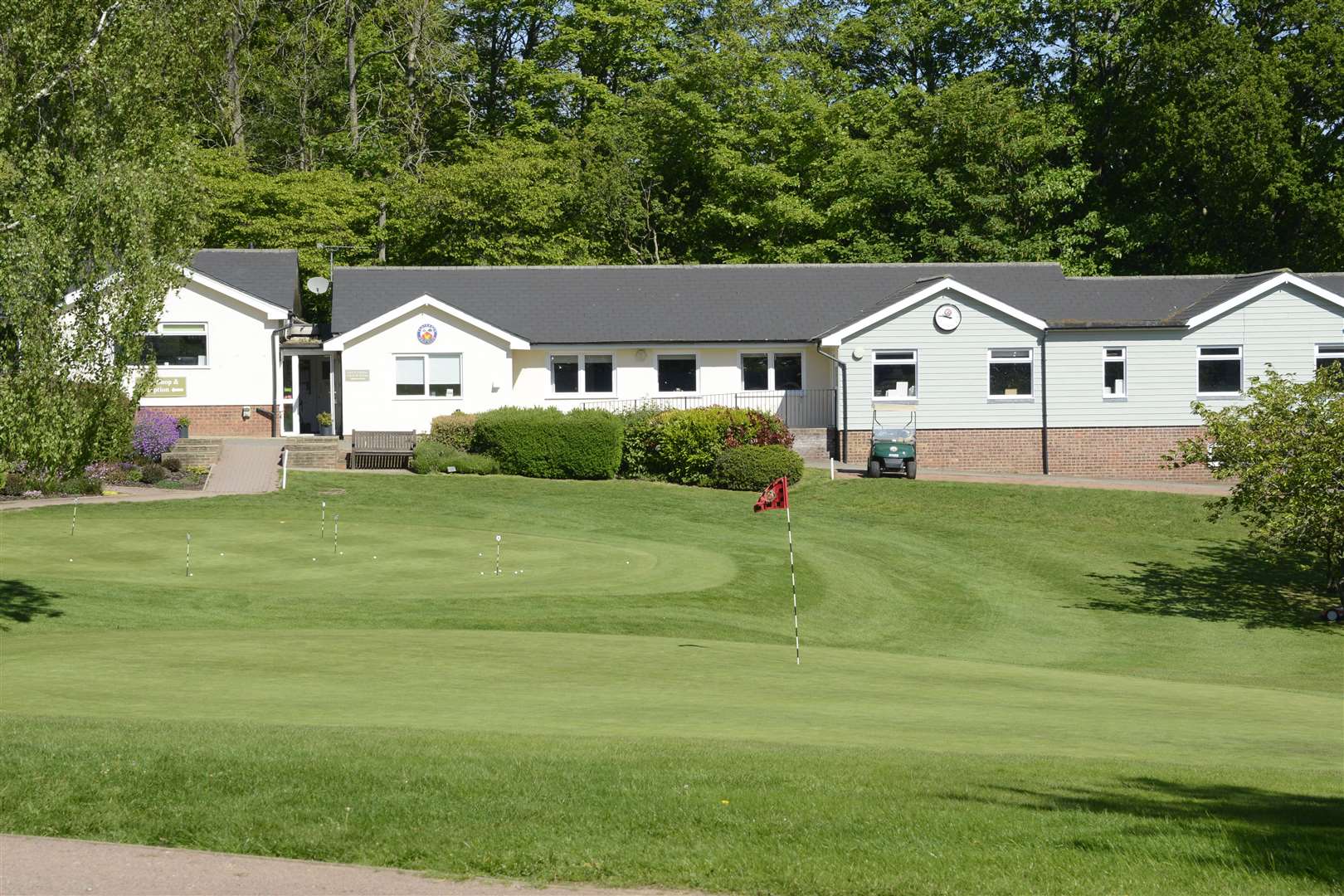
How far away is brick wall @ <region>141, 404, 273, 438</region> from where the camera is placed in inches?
1651

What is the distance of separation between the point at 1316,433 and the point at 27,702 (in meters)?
21.1

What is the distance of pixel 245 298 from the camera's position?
41.7m

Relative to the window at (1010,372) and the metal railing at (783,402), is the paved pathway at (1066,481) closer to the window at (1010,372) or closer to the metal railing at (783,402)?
the window at (1010,372)

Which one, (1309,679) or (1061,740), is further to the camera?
(1309,679)

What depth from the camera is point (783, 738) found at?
37.5ft

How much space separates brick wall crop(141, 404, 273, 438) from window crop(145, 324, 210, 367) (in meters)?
1.34

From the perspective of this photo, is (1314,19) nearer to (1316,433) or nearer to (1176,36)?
(1176,36)

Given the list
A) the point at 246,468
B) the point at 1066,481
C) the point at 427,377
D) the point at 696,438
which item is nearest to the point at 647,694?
the point at 696,438

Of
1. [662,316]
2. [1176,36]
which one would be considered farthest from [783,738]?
[1176,36]

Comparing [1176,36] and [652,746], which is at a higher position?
[1176,36]

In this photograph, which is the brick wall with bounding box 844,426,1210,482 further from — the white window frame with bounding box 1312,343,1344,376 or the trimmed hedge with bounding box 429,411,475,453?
the trimmed hedge with bounding box 429,411,475,453

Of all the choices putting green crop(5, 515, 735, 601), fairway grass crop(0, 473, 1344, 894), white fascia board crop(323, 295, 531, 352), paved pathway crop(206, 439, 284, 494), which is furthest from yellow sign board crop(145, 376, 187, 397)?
putting green crop(5, 515, 735, 601)

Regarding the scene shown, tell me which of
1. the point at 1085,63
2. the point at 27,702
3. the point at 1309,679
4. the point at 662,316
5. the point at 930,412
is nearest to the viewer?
the point at 27,702

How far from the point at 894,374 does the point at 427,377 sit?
1347 cm
